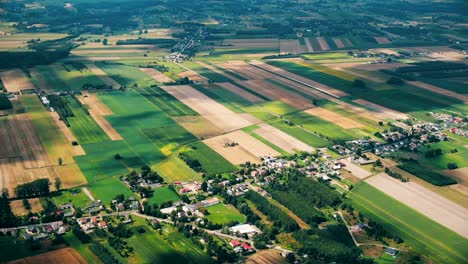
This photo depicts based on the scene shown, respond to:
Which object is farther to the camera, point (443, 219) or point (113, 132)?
point (113, 132)

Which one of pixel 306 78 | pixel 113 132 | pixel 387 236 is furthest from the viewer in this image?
pixel 306 78

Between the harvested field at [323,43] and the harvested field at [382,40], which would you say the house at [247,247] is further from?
the harvested field at [382,40]

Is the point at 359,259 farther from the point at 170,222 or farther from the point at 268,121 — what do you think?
the point at 268,121

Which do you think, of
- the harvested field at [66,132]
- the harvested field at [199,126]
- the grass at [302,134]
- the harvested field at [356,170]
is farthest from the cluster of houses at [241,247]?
the harvested field at [199,126]

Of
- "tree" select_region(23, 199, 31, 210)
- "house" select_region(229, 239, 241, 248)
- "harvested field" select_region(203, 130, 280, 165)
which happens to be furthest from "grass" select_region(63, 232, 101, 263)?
"harvested field" select_region(203, 130, 280, 165)

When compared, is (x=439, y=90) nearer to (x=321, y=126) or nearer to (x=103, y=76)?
(x=321, y=126)

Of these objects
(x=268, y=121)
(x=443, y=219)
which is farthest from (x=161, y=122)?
(x=443, y=219)

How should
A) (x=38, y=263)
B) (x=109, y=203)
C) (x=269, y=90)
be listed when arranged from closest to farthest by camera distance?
(x=38, y=263) < (x=109, y=203) < (x=269, y=90)

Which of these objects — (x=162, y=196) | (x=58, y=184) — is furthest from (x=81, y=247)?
(x=58, y=184)
